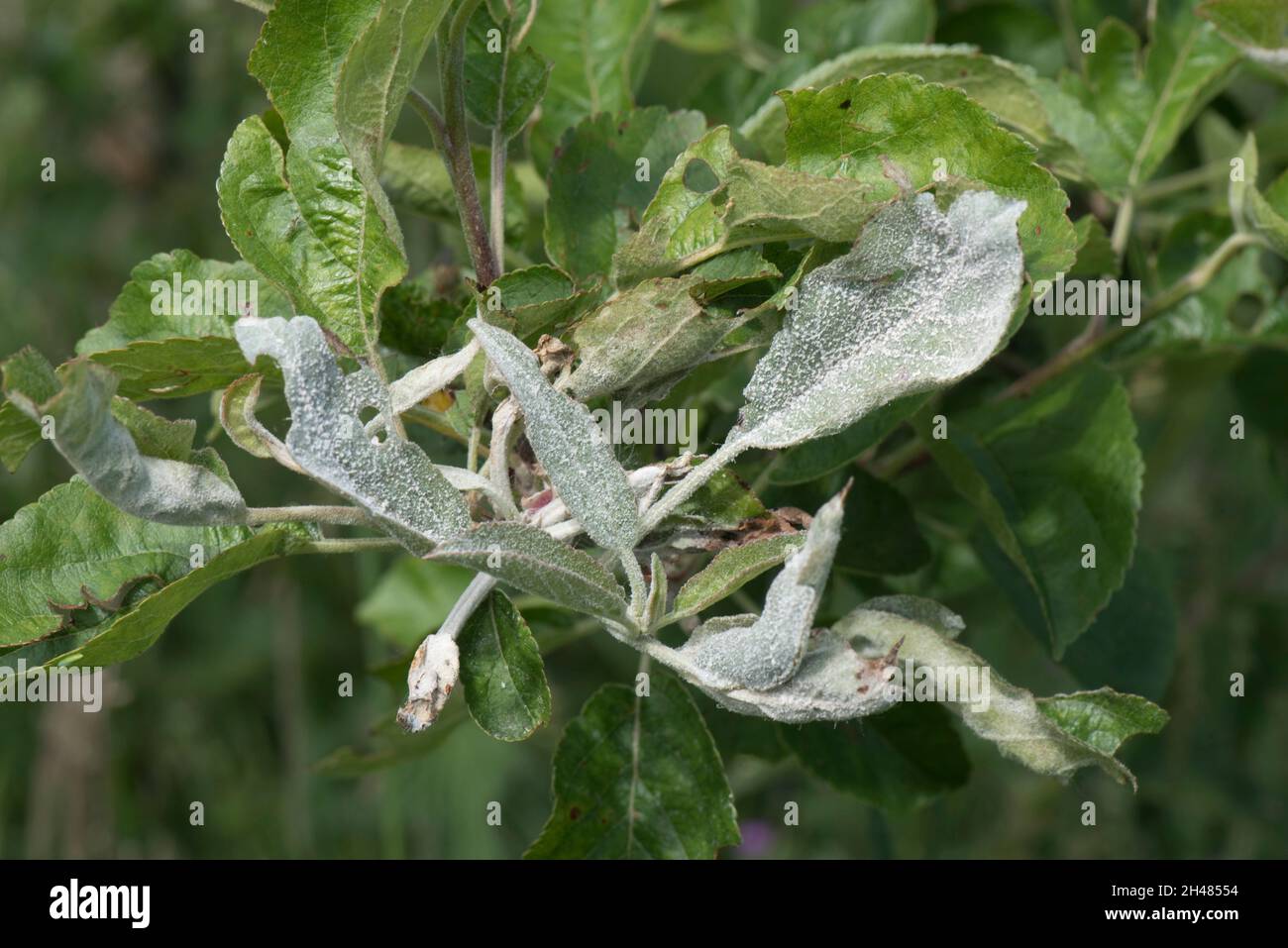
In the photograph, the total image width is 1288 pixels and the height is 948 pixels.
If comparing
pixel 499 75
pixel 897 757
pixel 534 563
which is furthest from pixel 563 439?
pixel 897 757

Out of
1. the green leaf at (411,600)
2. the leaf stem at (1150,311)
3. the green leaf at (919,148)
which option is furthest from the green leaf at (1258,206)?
the green leaf at (411,600)

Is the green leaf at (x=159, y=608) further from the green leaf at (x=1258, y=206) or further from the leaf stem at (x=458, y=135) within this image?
the green leaf at (x=1258, y=206)

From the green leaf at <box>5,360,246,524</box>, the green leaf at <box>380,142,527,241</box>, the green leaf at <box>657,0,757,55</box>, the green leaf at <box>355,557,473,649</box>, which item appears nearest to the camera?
the green leaf at <box>5,360,246,524</box>

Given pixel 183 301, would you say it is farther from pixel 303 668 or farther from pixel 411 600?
pixel 303 668

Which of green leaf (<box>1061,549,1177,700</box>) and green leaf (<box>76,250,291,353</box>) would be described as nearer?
green leaf (<box>76,250,291,353</box>)

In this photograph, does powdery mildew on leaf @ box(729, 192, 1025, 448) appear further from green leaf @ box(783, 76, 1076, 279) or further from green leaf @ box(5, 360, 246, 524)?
green leaf @ box(5, 360, 246, 524)

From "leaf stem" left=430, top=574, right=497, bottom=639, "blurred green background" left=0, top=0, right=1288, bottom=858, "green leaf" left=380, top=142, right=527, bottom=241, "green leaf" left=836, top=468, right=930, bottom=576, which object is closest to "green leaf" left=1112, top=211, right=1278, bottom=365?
"green leaf" left=836, top=468, right=930, bottom=576
